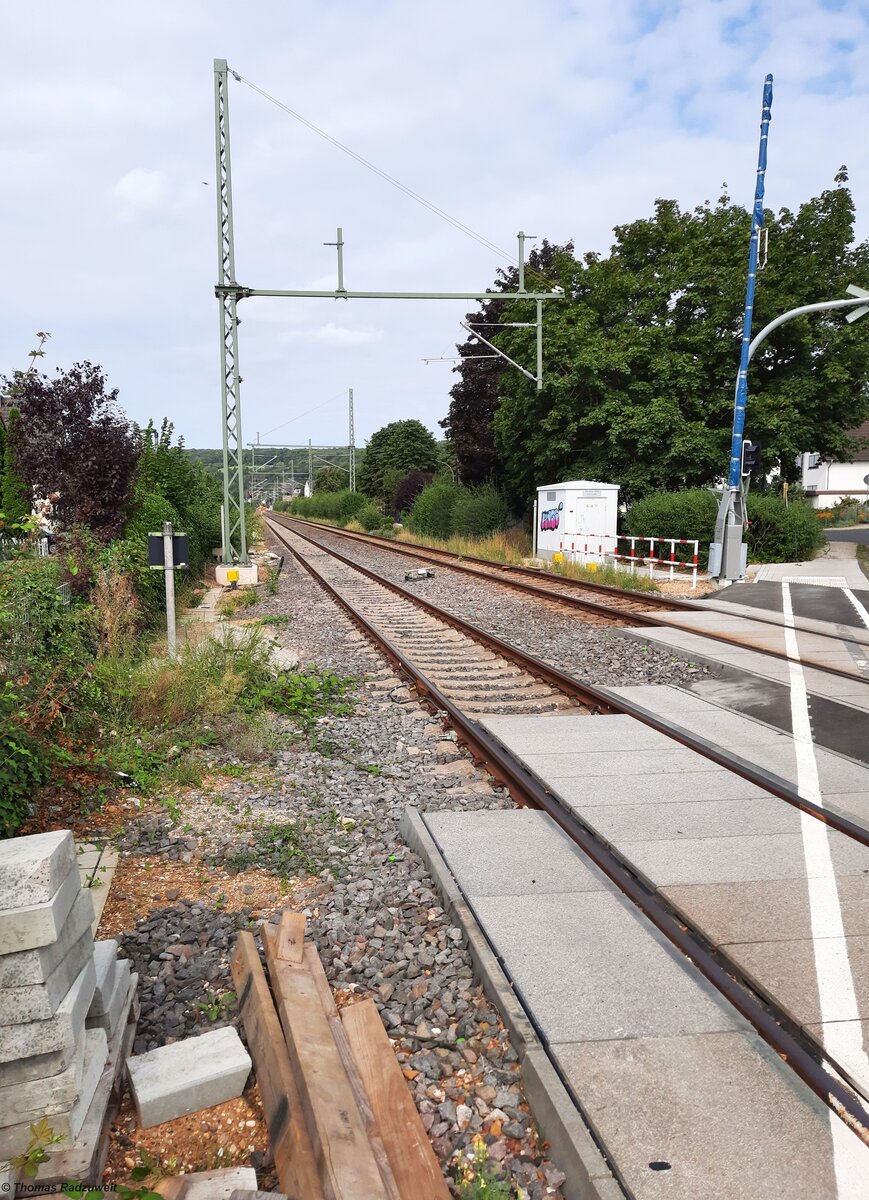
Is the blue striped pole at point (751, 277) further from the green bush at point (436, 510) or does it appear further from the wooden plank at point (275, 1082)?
the wooden plank at point (275, 1082)

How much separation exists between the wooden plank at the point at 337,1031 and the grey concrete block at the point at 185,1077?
12.9 inches

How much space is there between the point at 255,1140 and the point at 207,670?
5553mm

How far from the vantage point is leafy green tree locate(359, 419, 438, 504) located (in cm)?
8600

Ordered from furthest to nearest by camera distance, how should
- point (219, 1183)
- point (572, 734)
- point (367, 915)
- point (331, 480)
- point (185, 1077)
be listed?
point (331, 480) < point (572, 734) < point (367, 915) < point (185, 1077) < point (219, 1183)

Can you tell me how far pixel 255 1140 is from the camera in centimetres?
276

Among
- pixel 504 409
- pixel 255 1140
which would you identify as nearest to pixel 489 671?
pixel 255 1140

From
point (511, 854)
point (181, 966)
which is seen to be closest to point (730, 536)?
point (511, 854)

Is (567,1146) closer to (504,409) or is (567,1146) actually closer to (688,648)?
(688,648)

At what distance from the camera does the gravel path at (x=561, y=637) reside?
962 cm

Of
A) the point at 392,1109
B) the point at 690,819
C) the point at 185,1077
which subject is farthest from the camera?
the point at 690,819

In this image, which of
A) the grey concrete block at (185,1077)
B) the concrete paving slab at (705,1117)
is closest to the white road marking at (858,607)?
A: the concrete paving slab at (705,1117)

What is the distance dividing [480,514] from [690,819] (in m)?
27.0

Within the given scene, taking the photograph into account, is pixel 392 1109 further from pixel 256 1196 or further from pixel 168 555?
pixel 168 555

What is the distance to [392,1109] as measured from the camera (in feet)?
9.07
